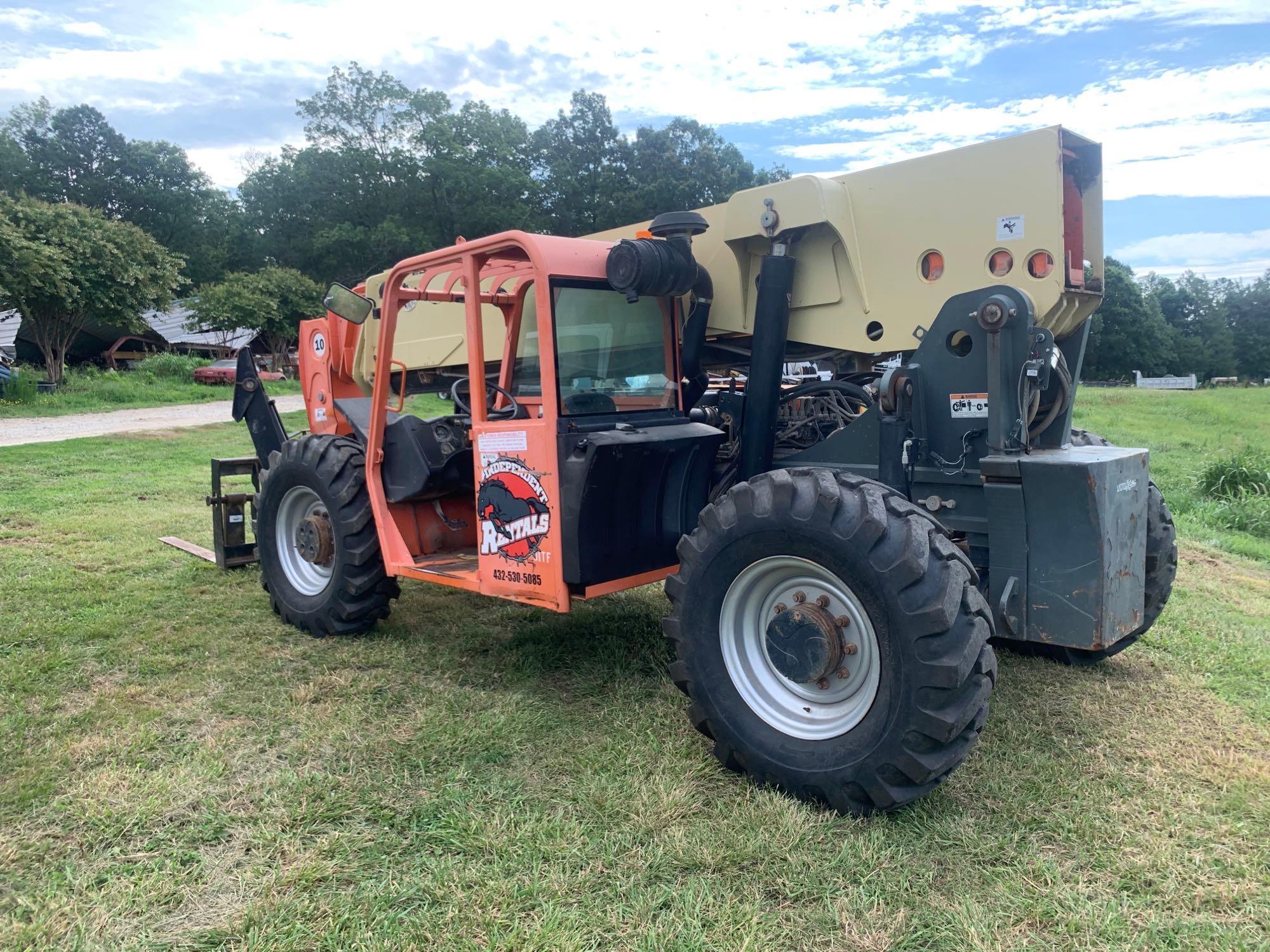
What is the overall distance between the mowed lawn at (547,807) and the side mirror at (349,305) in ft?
6.27

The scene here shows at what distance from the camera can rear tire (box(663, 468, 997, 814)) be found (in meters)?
2.99

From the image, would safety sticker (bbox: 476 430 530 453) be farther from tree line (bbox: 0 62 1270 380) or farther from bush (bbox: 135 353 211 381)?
tree line (bbox: 0 62 1270 380)

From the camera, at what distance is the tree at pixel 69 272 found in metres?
21.9

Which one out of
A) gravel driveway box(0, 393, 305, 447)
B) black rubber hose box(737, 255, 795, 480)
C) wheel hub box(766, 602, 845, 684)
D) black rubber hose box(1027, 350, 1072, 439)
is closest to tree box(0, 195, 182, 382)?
gravel driveway box(0, 393, 305, 447)

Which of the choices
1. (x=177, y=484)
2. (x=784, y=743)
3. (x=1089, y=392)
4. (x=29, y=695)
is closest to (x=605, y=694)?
(x=784, y=743)

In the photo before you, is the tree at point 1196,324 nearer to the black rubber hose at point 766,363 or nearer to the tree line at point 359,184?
the tree line at point 359,184

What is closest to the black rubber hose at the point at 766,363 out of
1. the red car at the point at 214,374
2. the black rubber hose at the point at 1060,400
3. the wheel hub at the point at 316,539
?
the black rubber hose at the point at 1060,400

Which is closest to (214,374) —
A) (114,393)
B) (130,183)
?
(114,393)

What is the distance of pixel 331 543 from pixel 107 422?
54.4 feet

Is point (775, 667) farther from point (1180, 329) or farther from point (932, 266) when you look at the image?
point (1180, 329)

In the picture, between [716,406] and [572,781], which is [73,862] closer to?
[572,781]

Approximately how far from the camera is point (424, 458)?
4988 millimetres

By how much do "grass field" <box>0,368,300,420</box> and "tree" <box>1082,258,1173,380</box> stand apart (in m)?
59.5

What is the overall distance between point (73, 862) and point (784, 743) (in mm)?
2500
